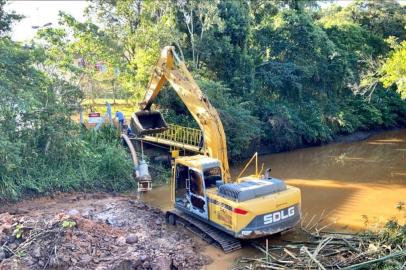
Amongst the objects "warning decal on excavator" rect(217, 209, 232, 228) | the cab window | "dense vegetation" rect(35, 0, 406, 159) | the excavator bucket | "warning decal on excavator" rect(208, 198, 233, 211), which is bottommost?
"warning decal on excavator" rect(217, 209, 232, 228)

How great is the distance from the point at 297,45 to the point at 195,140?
11352 mm

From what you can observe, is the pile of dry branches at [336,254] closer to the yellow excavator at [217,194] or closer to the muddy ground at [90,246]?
the yellow excavator at [217,194]

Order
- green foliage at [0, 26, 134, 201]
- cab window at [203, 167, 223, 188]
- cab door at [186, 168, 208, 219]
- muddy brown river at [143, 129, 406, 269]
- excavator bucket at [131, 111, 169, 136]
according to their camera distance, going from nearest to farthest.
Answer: cab door at [186, 168, 208, 219], cab window at [203, 167, 223, 188], muddy brown river at [143, 129, 406, 269], green foliage at [0, 26, 134, 201], excavator bucket at [131, 111, 169, 136]

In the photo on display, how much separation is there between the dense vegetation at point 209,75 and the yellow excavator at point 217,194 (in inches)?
174

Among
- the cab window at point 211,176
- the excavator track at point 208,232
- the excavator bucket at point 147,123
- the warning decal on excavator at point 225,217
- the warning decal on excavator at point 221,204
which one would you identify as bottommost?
the excavator track at point 208,232

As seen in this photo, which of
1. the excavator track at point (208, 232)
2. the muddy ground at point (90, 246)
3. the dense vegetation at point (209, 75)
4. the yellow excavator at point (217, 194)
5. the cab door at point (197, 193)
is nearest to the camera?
the muddy ground at point (90, 246)

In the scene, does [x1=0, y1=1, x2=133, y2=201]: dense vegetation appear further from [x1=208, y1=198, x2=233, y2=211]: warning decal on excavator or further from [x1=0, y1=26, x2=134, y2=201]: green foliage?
[x1=208, y1=198, x2=233, y2=211]: warning decal on excavator

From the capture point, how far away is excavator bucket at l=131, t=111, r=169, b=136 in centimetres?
1305

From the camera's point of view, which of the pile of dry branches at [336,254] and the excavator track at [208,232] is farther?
the excavator track at [208,232]

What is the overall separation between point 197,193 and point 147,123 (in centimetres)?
452

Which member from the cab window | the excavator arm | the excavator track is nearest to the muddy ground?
the excavator track

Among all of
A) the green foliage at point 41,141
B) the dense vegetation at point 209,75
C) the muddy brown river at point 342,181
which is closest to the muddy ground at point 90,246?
the muddy brown river at point 342,181

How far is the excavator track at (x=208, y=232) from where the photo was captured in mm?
9016

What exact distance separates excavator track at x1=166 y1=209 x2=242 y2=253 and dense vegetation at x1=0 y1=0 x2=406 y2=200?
15.1ft
